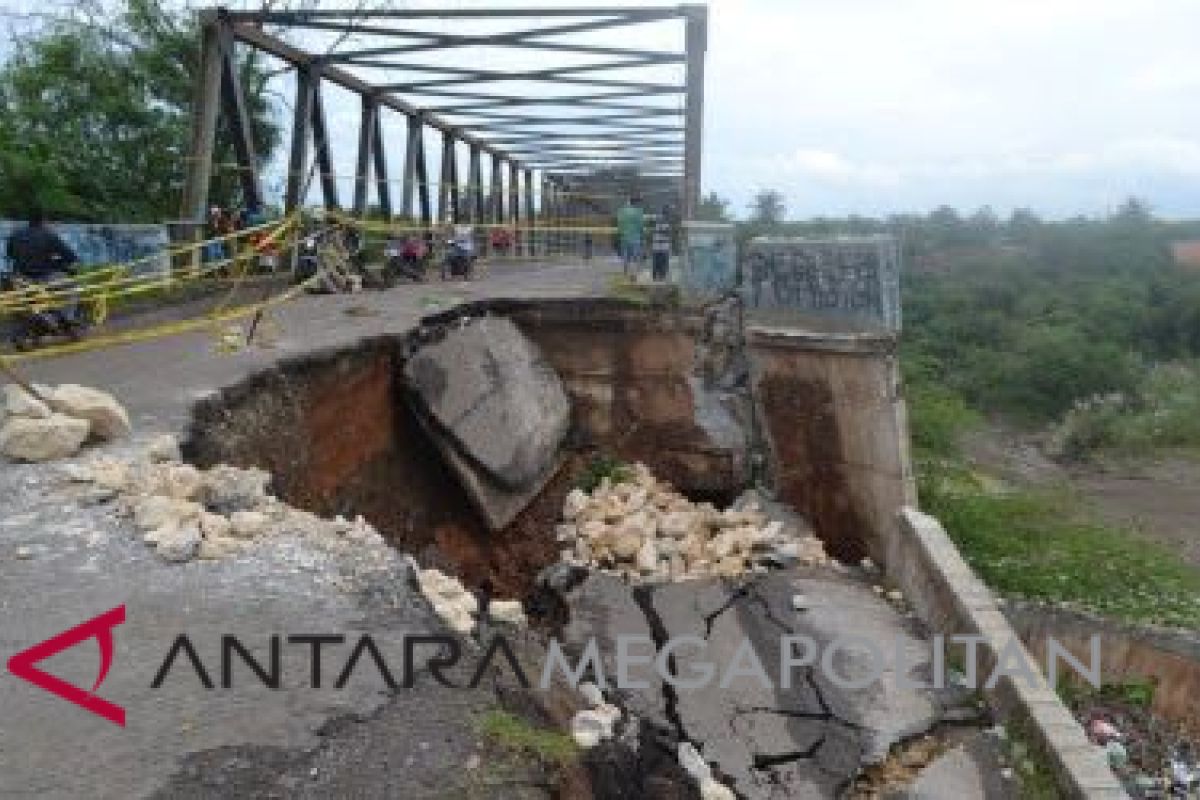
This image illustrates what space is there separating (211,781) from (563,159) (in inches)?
1056

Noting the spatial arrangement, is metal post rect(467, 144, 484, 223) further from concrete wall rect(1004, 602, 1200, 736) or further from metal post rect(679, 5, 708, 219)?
concrete wall rect(1004, 602, 1200, 736)

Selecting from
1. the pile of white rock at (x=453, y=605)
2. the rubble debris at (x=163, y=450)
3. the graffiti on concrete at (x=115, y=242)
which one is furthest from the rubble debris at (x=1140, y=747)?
the graffiti on concrete at (x=115, y=242)

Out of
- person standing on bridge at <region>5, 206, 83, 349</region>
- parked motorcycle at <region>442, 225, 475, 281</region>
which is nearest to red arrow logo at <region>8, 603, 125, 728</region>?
person standing on bridge at <region>5, 206, 83, 349</region>

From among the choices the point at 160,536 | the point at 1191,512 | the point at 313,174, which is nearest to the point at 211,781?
the point at 160,536

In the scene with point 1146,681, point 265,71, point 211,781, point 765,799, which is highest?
point 265,71

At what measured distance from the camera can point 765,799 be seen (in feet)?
21.9

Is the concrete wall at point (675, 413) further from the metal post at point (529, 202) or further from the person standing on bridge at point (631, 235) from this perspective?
the metal post at point (529, 202)

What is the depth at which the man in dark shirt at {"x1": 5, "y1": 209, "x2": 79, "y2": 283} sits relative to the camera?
9.40 m

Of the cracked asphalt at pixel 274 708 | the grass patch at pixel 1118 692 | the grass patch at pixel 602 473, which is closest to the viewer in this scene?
the cracked asphalt at pixel 274 708

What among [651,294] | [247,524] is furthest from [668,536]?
[247,524]

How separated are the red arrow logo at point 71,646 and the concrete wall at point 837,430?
7885 millimetres

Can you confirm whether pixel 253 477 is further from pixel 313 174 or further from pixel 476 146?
pixel 476 146

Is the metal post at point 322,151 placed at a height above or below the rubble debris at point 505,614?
above

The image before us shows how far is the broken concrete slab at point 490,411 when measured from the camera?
10.3 m
